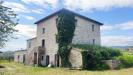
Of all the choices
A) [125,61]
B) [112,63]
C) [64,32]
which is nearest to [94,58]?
[112,63]

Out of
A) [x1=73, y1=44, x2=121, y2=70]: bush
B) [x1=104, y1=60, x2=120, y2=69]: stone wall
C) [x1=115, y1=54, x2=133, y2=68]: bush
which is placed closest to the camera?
[x1=104, y1=60, x2=120, y2=69]: stone wall

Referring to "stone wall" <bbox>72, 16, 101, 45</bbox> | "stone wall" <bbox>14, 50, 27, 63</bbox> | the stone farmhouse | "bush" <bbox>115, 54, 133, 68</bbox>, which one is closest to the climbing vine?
the stone farmhouse

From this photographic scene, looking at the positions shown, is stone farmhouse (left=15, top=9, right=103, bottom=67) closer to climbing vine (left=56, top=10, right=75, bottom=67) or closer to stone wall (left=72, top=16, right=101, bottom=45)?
stone wall (left=72, top=16, right=101, bottom=45)

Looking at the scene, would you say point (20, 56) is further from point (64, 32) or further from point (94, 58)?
point (94, 58)

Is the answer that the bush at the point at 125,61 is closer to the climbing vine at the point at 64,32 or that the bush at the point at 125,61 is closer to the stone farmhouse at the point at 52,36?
the climbing vine at the point at 64,32

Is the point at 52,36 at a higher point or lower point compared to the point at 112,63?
higher

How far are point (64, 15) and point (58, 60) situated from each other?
9066mm

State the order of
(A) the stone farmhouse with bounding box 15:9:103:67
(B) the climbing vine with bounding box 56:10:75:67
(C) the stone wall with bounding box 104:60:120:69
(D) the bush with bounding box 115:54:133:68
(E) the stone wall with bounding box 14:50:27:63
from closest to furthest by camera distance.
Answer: (C) the stone wall with bounding box 104:60:120:69 → (D) the bush with bounding box 115:54:133:68 → (B) the climbing vine with bounding box 56:10:75:67 → (A) the stone farmhouse with bounding box 15:9:103:67 → (E) the stone wall with bounding box 14:50:27:63

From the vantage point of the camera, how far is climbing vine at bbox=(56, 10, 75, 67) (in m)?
48.2

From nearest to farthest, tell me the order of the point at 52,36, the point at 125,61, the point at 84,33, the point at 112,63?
the point at 112,63
the point at 125,61
the point at 52,36
the point at 84,33

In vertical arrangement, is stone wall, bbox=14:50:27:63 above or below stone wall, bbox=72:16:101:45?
below

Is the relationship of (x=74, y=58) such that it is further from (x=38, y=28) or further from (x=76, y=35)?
(x=38, y=28)

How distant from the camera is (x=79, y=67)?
43344 mm

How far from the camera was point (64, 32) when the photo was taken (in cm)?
4884
